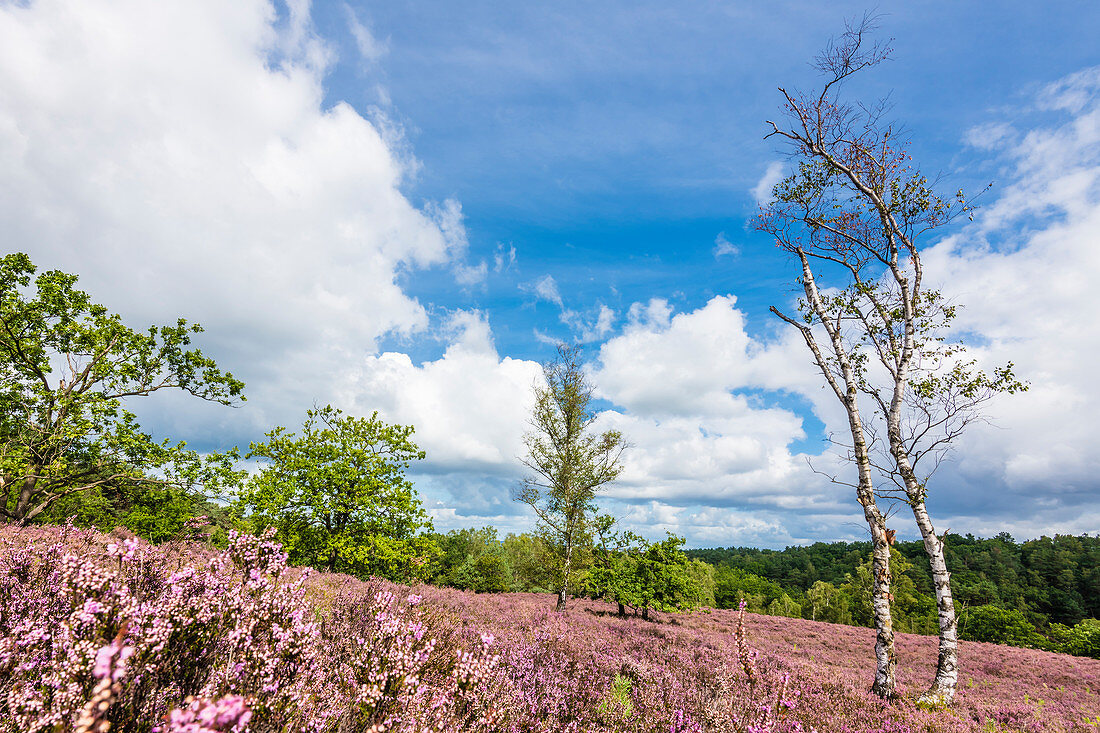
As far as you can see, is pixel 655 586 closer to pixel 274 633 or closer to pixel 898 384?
pixel 898 384

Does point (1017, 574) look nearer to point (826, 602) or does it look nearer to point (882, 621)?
point (826, 602)

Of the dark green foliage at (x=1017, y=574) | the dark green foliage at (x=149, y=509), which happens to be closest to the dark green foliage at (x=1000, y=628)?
the dark green foliage at (x=1017, y=574)

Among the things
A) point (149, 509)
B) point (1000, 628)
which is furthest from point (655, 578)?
point (1000, 628)

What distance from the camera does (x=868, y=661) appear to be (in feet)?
48.5

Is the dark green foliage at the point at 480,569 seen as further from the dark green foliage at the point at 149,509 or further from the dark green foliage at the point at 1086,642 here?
the dark green foliage at the point at 1086,642

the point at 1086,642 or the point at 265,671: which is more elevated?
the point at 265,671

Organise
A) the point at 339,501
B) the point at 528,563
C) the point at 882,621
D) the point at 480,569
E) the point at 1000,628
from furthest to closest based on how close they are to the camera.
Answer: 1. the point at 480,569
2. the point at 1000,628
3. the point at 528,563
4. the point at 339,501
5. the point at 882,621

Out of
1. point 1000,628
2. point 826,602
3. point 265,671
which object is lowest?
point 826,602

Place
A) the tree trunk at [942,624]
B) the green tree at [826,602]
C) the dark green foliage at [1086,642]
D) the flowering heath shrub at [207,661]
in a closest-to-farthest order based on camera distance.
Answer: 1. the flowering heath shrub at [207,661]
2. the tree trunk at [942,624]
3. the dark green foliage at [1086,642]
4. the green tree at [826,602]

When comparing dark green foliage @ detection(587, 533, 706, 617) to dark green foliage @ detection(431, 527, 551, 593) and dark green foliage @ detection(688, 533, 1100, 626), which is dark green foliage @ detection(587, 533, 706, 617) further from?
dark green foliage @ detection(688, 533, 1100, 626)

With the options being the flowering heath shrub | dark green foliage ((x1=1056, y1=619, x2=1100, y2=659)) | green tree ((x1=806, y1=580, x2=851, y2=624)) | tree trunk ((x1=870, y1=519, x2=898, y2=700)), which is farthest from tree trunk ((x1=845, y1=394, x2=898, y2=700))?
green tree ((x1=806, y1=580, x2=851, y2=624))

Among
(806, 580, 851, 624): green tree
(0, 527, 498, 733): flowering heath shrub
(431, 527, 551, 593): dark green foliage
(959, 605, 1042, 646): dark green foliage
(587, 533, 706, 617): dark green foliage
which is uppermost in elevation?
(0, 527, 498, 733): flowering heath shrub

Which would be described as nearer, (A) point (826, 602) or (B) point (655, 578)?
(B) point (655, 578)

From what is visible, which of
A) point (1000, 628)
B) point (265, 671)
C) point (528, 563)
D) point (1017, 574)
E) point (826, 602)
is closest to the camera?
point (265, 671)
